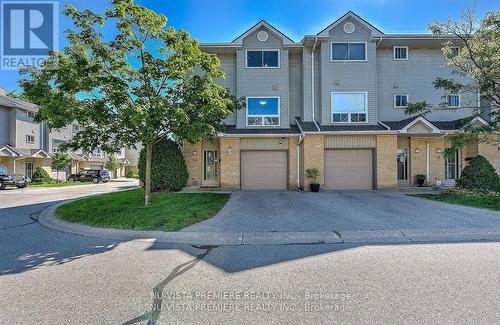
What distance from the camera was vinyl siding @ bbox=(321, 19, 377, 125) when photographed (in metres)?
16.3

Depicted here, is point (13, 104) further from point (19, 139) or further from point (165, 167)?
point (165, 167)

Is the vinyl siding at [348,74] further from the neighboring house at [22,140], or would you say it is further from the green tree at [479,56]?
the neighboring house at [22,140]

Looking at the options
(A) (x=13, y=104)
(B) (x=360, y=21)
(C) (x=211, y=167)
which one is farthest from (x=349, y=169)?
(A) (x=13, y=104)

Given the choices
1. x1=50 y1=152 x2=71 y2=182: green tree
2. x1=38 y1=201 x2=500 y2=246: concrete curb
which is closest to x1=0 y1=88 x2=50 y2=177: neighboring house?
x1=50 y1=152 x2=71 y2=182: green tree

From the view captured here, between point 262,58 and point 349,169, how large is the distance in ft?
29.6

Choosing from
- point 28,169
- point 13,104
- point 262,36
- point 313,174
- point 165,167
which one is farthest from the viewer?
point 28,169

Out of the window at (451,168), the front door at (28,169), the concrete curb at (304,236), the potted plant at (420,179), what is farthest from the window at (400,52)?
the front door at (28,169)

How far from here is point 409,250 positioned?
5551 mm

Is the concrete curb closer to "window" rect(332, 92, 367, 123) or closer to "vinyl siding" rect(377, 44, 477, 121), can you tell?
"window" rect(332, 92, 367, 123)

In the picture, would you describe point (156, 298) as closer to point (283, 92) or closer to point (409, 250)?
point (409, 250)

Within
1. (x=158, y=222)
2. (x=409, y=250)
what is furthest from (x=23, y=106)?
(x=409, y=250)

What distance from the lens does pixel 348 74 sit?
1634 cm

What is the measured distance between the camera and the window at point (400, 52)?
17.3 m

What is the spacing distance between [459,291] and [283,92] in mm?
14440
